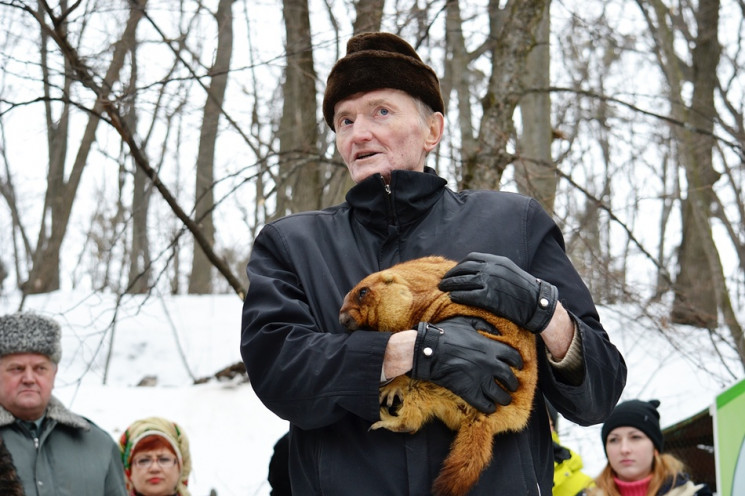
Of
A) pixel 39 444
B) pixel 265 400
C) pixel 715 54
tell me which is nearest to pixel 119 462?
pixel 39 444

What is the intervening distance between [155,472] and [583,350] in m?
3.20

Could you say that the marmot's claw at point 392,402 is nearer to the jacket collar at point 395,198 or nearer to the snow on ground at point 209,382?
the jacket collar at point 395,198

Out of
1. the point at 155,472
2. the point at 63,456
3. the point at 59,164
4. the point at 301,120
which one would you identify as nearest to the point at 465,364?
the point at 63,456

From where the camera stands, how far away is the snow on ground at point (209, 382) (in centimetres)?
666

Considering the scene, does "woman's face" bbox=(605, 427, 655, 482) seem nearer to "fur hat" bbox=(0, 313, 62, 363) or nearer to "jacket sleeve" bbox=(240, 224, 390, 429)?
"jacket sleeve" bbox=(240, 224, 390, 429)

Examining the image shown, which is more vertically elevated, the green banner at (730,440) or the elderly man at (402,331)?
the elderly man at (402,331)

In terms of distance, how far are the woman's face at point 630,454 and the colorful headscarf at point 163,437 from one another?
7.41ft

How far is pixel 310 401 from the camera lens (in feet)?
5.81

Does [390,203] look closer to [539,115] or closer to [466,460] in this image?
[466,460]

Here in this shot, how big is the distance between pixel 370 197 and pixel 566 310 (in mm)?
553

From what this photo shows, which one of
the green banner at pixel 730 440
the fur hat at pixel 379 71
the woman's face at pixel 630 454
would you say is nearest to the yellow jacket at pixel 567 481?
the woman's face at pixel 630 454

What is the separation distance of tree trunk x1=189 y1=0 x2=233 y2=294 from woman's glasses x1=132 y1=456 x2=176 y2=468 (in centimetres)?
171

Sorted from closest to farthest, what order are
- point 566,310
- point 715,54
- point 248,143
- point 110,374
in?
point 566,310, point 248,143, point 110,374, point 715,54

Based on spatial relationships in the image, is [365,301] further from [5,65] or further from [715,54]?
[715,54]
